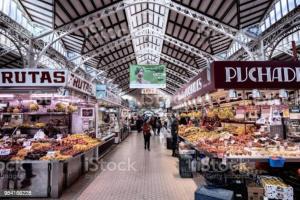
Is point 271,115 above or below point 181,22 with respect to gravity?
below

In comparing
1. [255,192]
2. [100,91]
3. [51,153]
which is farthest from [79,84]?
[255,192]

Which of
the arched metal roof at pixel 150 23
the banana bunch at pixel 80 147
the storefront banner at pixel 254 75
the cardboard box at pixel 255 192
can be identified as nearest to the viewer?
the cardboard box at pixel 255 192

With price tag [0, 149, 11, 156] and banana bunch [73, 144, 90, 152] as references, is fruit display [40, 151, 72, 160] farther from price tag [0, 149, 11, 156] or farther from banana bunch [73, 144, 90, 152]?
banana bunch [73, 144, 90, 152]

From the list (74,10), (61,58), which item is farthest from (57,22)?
(61,58)

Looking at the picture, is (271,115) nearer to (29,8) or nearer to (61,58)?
(29,8)

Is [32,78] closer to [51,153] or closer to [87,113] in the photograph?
[51,153]

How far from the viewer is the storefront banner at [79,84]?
258 inches

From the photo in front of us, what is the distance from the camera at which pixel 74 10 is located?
13242mm

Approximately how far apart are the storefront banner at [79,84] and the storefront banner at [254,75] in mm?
3337

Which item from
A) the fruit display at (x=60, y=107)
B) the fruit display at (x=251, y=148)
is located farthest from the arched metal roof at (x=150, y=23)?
the fruit display at (x=251, y=148)

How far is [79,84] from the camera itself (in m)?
7.32

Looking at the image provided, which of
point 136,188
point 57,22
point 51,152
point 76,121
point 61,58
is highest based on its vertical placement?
point 57,22

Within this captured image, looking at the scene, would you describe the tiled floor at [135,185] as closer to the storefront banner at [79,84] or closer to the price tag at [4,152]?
the price tag at [4,152]

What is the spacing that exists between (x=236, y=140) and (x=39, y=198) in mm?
4538
